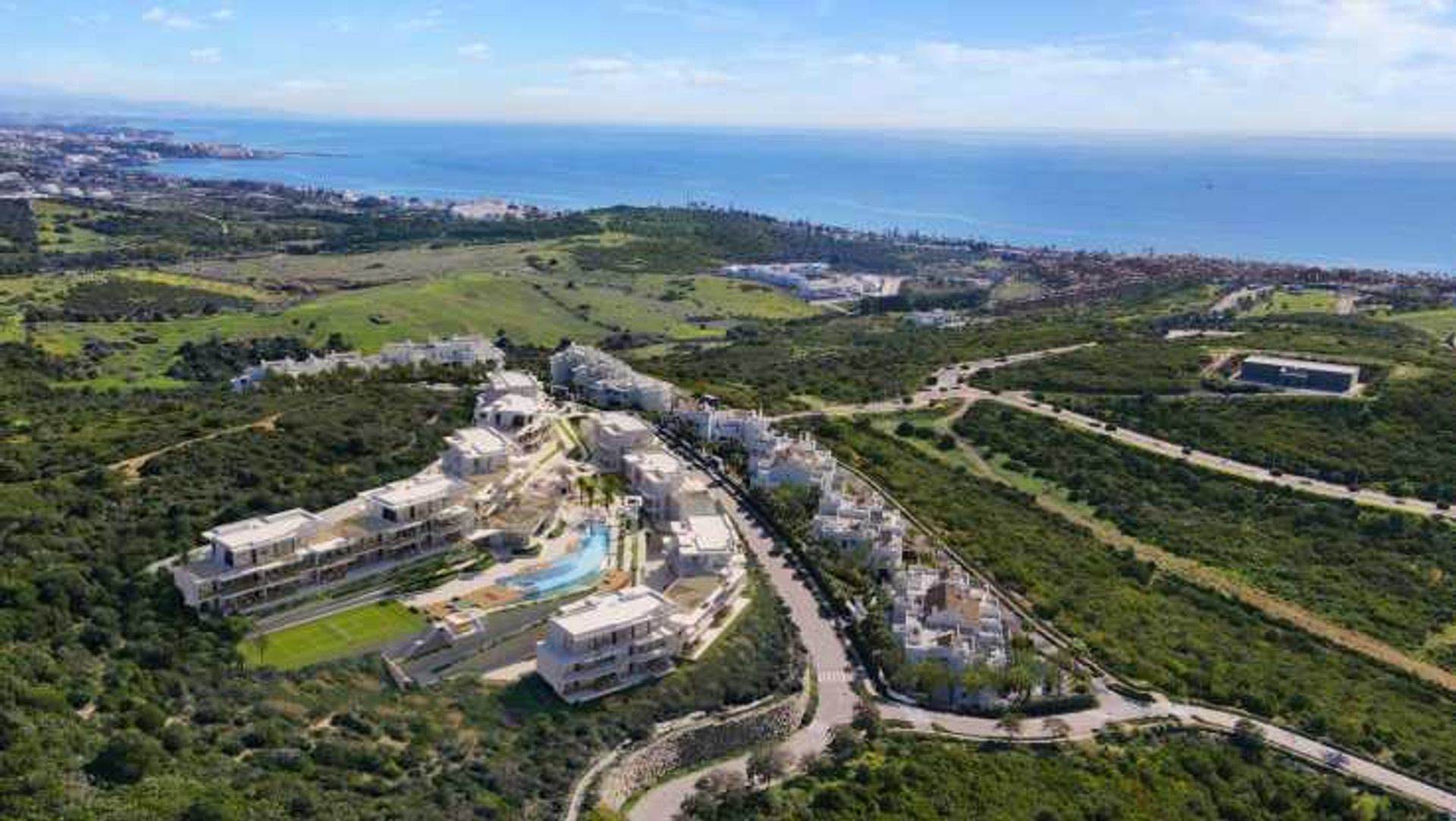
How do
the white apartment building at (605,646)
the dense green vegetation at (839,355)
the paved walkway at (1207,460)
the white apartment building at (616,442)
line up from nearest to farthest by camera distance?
the white apartment building at (605,646)
the white apartment building at (616,442)
the paved walkway at (1207,460)
the dense green vegetation at (839,355)

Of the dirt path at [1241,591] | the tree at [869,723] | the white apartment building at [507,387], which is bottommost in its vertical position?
the dirt path at [1241,591]

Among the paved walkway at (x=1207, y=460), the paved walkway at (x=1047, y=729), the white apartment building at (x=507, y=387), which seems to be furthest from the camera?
the paved walkway at (x=1207, y=460)

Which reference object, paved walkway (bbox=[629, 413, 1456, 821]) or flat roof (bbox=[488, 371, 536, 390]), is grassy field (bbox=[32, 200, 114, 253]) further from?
paved walkway (bbox=[629, 413, 1456, 821])

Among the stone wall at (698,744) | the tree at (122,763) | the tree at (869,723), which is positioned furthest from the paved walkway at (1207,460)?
the tree at (122,763)

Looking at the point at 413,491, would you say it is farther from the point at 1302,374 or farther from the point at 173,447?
the point at 1302,374

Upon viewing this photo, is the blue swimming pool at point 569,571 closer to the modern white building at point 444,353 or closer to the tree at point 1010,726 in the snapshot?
the tree at point 1010,726

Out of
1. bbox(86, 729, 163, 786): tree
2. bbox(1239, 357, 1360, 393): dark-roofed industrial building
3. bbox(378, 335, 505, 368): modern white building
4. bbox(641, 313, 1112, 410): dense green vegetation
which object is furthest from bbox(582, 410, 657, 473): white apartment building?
bbox(1239, 357, 1360, 393): dark-roofed industrial building
